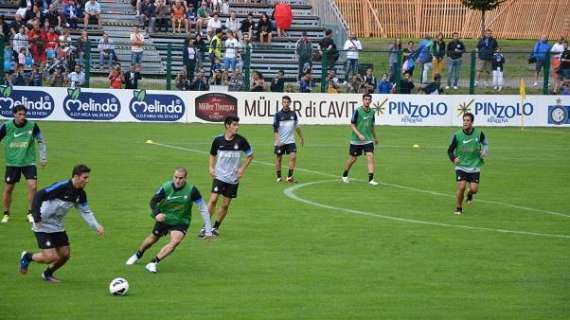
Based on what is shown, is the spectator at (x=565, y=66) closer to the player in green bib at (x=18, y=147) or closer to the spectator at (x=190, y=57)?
the spectator at (x=190, y=57)

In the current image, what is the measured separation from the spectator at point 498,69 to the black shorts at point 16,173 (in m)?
29.7

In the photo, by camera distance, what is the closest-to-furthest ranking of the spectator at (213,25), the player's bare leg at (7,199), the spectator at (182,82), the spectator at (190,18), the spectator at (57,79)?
the player's bare leg at (7,199), the spectator at (57,79), the spectator at (182,82), the spectator at (213,25), the spectator at (190,18)

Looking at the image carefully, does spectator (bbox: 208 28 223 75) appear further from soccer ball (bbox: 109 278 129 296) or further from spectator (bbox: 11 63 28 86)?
soccer ball (bbox: 109 278 129 296)

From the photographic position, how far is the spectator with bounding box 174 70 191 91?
142ft

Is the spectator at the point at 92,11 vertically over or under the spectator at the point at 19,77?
over

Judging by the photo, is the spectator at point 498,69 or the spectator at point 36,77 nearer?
the spectator at point 36,77

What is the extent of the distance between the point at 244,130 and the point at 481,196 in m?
15.5

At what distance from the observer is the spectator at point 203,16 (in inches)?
1971

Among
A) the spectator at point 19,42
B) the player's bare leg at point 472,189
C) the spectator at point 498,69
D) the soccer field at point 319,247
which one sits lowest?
the soccer field at point 319,247

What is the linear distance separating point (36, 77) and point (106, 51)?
13.2 feet

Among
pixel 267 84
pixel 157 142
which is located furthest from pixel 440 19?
pixel 157 142

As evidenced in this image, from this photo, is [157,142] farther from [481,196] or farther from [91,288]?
[91,288]

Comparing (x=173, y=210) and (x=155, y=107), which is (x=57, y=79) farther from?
(x=173, y=210)

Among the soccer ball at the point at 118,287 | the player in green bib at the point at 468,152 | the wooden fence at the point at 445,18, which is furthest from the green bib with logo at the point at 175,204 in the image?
the wooden fence at the point at 445,18
